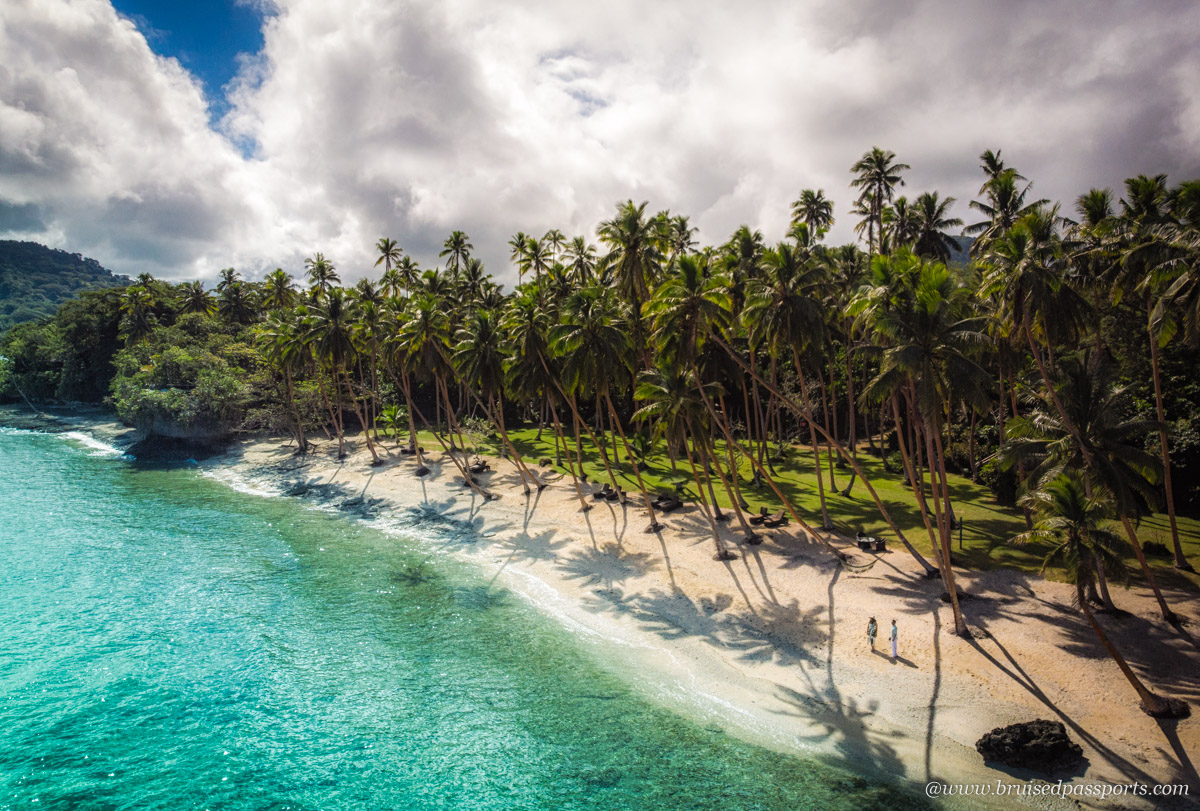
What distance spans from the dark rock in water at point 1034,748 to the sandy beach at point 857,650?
0.33 meters

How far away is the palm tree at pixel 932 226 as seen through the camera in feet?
162

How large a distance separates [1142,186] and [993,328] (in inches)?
358

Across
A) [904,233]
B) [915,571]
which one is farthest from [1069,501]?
[904,233]

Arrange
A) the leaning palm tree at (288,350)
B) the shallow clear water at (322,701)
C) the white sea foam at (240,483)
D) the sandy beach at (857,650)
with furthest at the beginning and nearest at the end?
the leaning palm tree at (288,350) → the white sea foam at (240,483) → the sandy beach at (857,650) → the shallow clear water at (322,701)

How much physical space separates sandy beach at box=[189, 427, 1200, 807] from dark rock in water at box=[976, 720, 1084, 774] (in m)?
0.33

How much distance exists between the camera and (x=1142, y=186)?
90.8ft

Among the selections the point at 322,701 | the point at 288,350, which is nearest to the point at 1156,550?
the point at 322,701

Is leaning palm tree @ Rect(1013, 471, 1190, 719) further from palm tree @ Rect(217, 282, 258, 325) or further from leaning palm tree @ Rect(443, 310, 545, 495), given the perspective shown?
palm tree @ Rect(217, 282, 258, 325)

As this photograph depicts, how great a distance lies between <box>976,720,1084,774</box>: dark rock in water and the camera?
16.7 meters

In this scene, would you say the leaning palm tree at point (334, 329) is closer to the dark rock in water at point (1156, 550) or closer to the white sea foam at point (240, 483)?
the white sea foam at point (240, 483)

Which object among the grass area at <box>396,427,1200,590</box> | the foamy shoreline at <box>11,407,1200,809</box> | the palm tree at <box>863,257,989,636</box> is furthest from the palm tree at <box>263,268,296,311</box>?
the palm tree at <box>863,257,989,636</box>

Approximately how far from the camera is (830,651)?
23.1 m

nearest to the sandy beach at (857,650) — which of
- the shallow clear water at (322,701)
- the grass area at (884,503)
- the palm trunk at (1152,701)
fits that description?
the palm trunk at (1152,701)

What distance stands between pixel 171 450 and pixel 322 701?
5984cm
